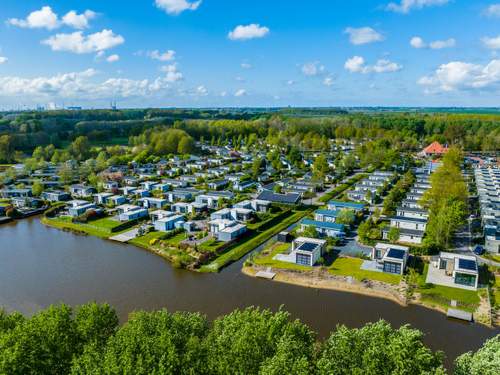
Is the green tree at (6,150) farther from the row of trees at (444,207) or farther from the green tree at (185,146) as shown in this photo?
the row of trees at (444,207)

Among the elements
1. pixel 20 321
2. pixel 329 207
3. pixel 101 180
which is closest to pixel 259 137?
pixel 101 180

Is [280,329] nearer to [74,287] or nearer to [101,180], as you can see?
[74,287]

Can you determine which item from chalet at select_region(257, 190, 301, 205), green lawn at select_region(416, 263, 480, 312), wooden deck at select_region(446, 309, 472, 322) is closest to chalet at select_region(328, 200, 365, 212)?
chalet at select_region(257, 190, 301, 205)

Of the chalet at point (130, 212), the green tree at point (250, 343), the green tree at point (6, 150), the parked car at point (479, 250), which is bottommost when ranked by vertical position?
the parked car at point (479, 250)

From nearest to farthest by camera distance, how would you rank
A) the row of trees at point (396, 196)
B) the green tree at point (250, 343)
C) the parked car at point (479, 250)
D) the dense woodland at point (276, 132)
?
the green tree at point (250, 343)
the parked car at point (479, 250)
the row of trees at point (396, 196)
the dense woodland at point (276, 132)

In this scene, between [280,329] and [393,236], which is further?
[393,236]

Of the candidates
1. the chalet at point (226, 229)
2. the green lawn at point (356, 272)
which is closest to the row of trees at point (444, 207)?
the green lawn at point (356, 272)
